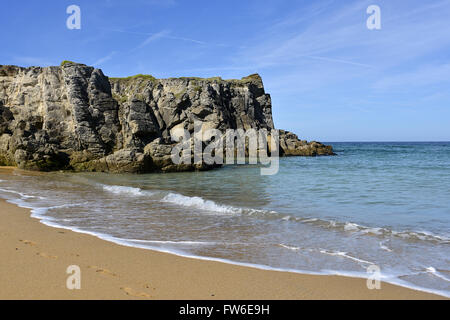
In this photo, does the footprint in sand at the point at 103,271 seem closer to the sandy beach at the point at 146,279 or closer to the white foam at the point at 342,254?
the sandy beach at the point at 146,279

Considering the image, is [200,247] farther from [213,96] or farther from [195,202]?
[213,96]

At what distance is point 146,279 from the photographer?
435 cm

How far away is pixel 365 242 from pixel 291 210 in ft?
11.4

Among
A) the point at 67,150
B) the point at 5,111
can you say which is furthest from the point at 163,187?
the point at 5,111

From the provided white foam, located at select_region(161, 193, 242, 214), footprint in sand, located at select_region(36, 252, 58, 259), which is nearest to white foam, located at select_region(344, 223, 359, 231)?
white foam, located at select_region(161, 193, 242, 214)

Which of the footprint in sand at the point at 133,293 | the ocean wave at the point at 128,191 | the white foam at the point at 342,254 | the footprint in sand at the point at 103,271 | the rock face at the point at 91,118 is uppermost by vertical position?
the rock face at the point at 91,118

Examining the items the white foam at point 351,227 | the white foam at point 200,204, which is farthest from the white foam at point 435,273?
the white foam at point 200,204

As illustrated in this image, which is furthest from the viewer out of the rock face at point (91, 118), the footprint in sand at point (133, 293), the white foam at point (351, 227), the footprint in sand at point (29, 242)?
the rock face at point (91, 118)

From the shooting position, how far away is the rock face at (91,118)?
82.6ft

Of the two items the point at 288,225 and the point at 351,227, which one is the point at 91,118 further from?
the point at 351,227

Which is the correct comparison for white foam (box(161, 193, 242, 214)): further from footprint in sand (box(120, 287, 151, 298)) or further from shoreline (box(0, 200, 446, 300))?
footprint in sand (box(120, 287, 151, 298))

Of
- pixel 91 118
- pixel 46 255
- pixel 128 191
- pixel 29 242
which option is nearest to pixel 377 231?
pixel 46 255

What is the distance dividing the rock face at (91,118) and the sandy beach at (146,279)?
62.3ft
